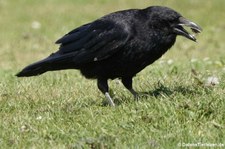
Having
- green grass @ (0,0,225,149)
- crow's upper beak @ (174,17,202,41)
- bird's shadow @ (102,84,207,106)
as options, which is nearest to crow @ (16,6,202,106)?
crow's upper beak @ (174,17,202,41)

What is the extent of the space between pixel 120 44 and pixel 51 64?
823 mm

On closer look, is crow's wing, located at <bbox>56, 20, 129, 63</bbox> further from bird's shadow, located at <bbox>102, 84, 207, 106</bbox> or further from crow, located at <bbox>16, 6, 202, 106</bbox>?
bird's shadow, located at <bbox>102, 84, 207, 106</bbox>

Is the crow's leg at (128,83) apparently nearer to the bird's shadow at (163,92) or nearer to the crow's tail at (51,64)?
the bird's shadow at (163,92)

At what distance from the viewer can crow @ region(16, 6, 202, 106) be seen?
6.19m

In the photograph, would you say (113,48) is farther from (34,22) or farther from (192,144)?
(34,22)

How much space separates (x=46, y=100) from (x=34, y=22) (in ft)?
31.7

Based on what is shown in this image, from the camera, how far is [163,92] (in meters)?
6.49

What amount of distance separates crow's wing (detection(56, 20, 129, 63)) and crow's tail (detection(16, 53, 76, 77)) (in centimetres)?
8

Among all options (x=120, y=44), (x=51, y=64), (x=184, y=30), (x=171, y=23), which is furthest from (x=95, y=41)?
(x=184, y=30)

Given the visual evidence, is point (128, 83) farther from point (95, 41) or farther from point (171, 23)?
point (171, 23)

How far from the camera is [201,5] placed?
704 inches

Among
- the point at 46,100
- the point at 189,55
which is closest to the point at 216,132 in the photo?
the point at 46,100

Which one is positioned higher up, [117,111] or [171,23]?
[171,23]

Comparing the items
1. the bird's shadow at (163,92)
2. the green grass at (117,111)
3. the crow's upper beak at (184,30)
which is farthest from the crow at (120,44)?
the green grass at (117,111)
